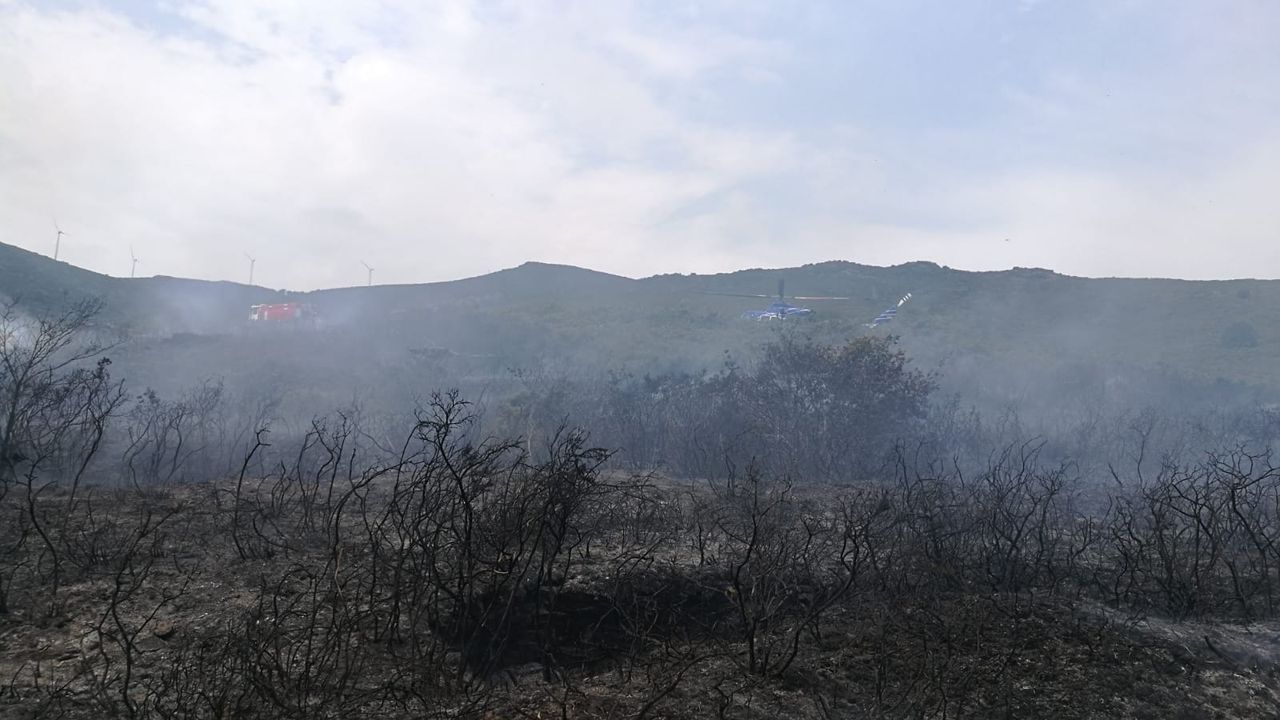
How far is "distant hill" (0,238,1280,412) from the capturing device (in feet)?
112

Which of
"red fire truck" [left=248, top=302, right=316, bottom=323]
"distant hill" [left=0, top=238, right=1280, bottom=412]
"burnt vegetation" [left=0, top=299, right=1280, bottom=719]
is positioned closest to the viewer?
"burnt vegetation" [left=0, top=299, right=1280, bottom=719]

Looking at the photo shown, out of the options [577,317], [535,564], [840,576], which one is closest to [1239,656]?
[840,576]

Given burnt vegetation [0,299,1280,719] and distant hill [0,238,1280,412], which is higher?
distant hill [0,238,1280,412]

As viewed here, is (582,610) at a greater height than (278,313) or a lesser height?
lesser

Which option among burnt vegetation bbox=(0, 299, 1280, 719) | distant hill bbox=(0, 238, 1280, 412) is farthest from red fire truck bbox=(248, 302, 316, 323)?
burnt vegetation bbox=(0, 299, 1280, 719)

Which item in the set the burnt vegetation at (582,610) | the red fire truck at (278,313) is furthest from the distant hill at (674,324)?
the burnt vegetation at (582,610)

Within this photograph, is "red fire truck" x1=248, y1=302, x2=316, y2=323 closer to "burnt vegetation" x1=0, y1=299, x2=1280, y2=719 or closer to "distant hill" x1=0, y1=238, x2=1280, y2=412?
"distant hill" x1=0, y1=238, x2=1280, y2=412

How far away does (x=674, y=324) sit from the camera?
150ft

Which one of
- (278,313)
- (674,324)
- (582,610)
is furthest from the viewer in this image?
(674,324)

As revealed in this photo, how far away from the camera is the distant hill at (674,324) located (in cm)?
3416

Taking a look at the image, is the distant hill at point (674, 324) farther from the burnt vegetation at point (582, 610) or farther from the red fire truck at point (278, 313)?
the burnt vegetation at point (582, 610)

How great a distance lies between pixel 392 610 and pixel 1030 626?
5032 mm

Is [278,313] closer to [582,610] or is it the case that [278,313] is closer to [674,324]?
[674,324]

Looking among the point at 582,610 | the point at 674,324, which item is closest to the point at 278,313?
the point at 674,324
